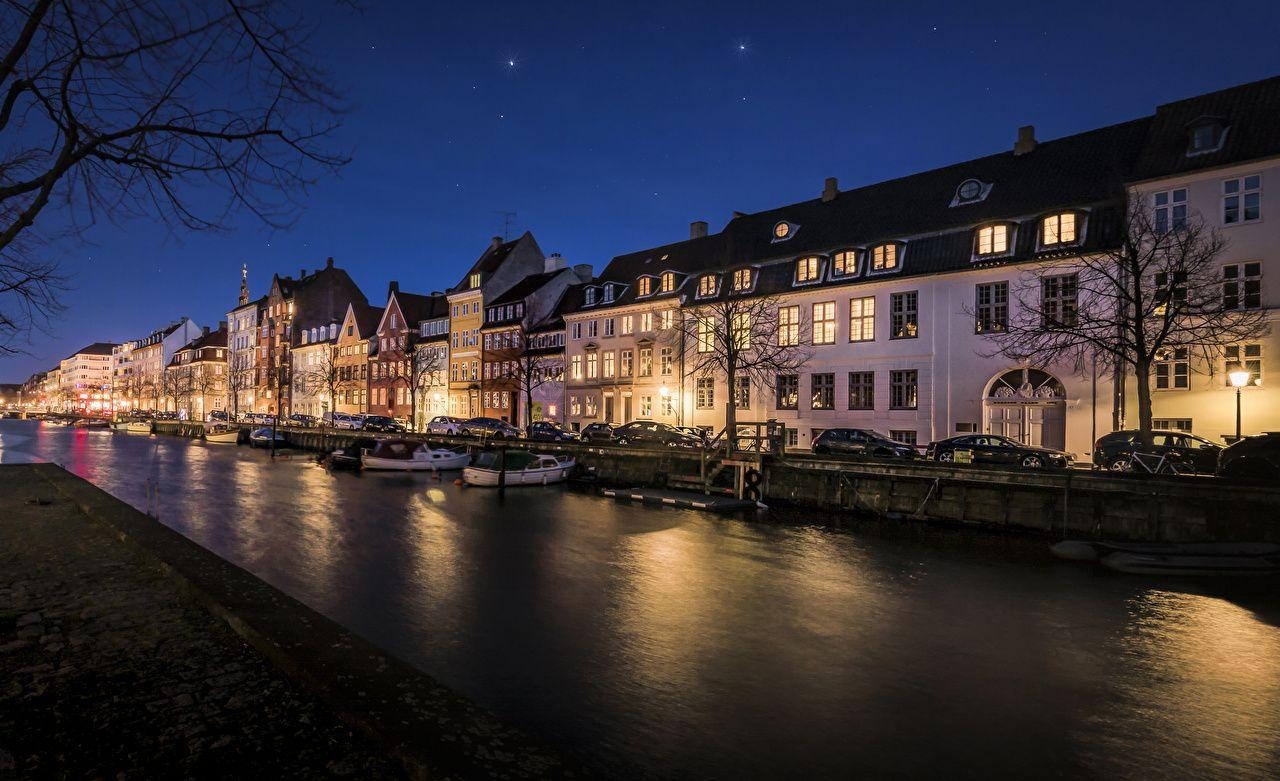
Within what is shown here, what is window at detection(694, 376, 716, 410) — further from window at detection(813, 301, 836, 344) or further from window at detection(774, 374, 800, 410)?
window at detection(813, 301, 836, 344)

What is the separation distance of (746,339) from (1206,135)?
72.5ft

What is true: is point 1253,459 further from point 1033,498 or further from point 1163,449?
point 1033,498

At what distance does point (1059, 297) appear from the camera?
1233 inches

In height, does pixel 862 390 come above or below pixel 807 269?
below

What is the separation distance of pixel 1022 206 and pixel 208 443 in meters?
71.2

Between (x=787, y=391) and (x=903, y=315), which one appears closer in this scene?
(x=903, y=315)

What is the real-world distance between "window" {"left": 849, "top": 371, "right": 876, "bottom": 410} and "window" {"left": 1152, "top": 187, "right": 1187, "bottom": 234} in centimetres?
1415

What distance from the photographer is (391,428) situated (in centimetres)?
5812

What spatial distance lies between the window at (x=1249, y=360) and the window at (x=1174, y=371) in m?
1.32

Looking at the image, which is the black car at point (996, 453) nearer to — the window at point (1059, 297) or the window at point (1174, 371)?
the window at point (1174, 371)

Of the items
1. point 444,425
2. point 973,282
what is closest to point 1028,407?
point 973,282

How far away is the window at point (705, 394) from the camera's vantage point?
1813 inches

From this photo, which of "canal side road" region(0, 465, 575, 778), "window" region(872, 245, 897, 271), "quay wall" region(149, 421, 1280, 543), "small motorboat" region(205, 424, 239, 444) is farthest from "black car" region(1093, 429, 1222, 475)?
"small motorboat" region(205, 424, 239, 444)

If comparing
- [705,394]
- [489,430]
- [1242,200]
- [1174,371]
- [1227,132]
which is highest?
[1227,132]
